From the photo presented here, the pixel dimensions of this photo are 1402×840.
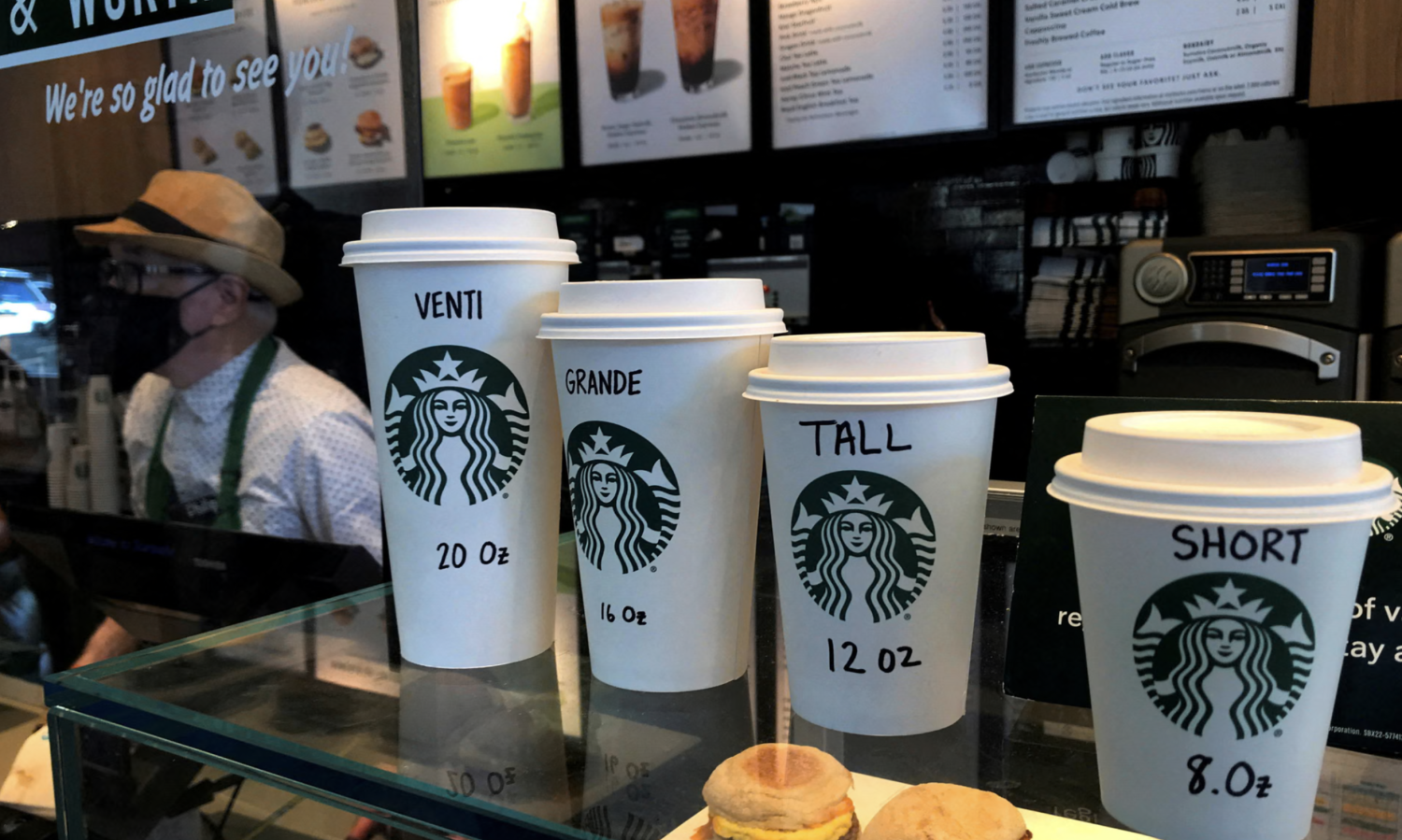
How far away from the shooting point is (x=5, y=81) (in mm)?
1793

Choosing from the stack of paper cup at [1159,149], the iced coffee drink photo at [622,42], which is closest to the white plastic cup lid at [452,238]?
the stack of paper cup at [1159,149]

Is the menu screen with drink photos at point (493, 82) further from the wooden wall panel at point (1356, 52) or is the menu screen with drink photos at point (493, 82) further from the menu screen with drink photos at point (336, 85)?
the wooden wall panel at point (1356, 52)

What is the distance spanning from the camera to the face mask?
1971mm

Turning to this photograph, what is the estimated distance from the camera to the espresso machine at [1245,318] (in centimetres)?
254

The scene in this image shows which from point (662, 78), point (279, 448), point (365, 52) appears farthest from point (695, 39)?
point (279, 448)

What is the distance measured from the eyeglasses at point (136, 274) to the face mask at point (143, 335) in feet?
0.05

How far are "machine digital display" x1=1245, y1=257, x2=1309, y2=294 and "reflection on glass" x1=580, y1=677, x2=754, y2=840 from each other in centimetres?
233

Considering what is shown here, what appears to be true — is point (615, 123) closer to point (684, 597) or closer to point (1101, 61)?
point (1101, 61)

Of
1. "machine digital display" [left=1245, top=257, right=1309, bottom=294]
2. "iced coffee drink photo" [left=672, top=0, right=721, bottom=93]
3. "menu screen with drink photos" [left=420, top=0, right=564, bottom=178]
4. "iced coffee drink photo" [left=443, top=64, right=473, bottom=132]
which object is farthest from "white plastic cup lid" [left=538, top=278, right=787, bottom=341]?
"iced coffee drink photo" [left=443, top=64, right=473, bottom=132]

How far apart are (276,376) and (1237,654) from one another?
188 centimetres

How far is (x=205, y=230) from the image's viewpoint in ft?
6.40

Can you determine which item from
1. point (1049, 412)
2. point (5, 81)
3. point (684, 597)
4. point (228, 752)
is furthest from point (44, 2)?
point (1049, 412)

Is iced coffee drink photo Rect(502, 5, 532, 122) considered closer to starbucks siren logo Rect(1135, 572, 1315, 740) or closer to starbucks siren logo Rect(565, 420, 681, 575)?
starbucks siren logo Rect(565, 420, 681, 575)

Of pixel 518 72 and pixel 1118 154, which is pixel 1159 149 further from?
pixel 518 72
